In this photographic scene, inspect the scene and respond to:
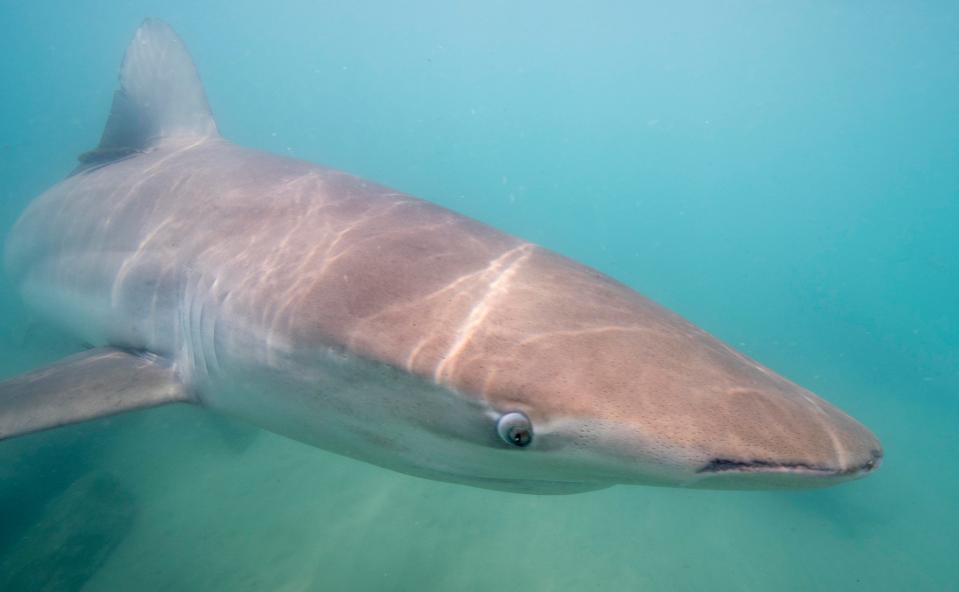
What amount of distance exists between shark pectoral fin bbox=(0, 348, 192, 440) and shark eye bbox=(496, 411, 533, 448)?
2.40 metres

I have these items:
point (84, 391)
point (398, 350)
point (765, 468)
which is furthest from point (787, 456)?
point (84, 391)

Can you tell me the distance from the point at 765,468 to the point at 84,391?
Answer: 3.62 metres

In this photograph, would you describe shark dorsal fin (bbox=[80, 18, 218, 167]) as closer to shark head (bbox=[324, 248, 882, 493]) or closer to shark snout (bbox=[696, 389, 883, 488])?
shark head (bbox=[324, 248, 882, 493])

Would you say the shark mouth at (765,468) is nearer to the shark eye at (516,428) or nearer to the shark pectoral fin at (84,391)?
the shark eye at (516,428)

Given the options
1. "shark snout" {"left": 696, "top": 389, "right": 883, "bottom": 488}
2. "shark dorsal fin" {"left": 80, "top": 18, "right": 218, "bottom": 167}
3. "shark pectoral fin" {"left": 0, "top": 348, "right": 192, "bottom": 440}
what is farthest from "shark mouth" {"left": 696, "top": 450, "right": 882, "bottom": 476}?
"shark dorsal fin" {"left": 80, "top": 18, "right": 218, "bottom": 167}

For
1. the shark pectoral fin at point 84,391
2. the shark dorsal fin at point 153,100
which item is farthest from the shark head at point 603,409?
the shark dorsal fin at point 153,100

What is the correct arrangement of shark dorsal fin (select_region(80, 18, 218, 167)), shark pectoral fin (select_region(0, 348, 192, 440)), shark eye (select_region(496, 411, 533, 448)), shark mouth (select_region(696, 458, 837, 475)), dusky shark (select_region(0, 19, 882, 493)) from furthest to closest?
shark dorsal fin (select_region(80, 18, 218, 167)) < shark pectoral fin (select_region(0, 348, 192, 440)) < shark eye (select_region(496, 411, 533, 448)) < dusky shark (select_region(0, 19, 882, 493)) < shark mouth (select_region(696, 458, 837, 475))

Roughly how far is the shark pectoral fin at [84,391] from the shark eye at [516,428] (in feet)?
7.87

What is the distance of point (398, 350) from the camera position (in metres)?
2.06

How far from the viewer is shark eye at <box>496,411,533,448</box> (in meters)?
1.74

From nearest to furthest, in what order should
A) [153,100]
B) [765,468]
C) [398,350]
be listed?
[765,468] → [398,350] → [153,100]

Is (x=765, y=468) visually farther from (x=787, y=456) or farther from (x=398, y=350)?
(x=398, y=350)

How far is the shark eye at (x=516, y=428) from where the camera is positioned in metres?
1.74

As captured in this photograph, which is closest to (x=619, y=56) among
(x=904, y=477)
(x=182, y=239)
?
(x=904, y=477)
